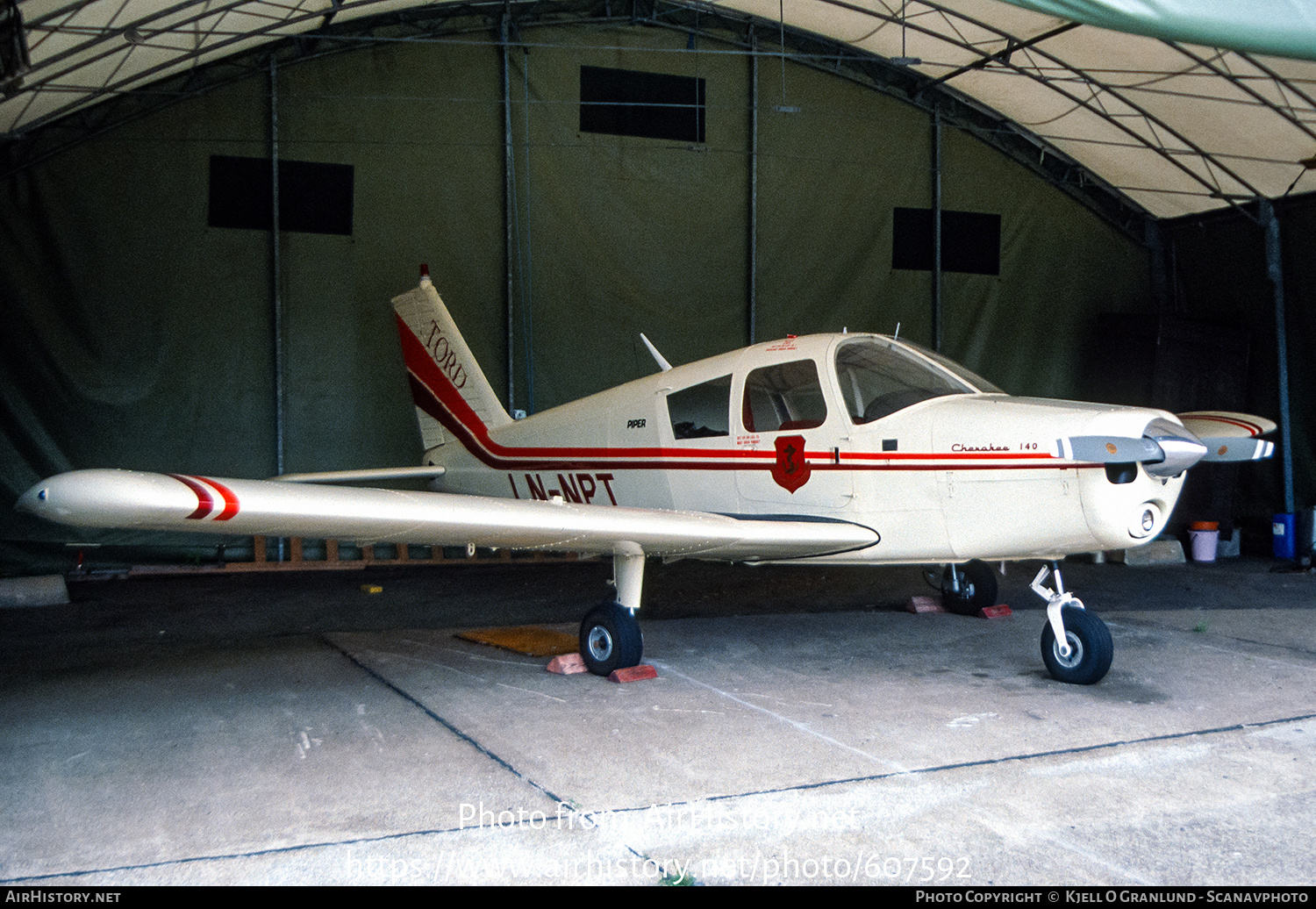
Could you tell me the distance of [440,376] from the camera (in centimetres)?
814

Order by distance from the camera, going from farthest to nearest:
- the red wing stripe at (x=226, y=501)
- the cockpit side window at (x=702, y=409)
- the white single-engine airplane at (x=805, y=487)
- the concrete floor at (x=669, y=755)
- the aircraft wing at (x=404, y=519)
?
the cockpit side window at (x=702, y=409) → the white single-engine airplane at (x=805, y=487) → the red wing stripe at (x=226, y=501) → the aircraft wing at (x=404, y=519) → the concrete floor at (x=669, y=755)

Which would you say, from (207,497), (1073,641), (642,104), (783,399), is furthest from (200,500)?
(642,104)

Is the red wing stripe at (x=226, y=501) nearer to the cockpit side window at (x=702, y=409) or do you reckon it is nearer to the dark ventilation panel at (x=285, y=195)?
Answer: the cockpit side window at (x=702, y=409)

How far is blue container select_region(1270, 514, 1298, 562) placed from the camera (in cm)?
1034

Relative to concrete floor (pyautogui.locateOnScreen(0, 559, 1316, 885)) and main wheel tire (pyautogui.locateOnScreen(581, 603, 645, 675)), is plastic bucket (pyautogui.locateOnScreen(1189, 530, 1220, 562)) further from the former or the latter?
main wheel tire (pyautogui.locateOnScreen(581, 603, 645, 675))

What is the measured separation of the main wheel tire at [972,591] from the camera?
687 centimetres

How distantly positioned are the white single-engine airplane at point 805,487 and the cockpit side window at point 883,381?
0.4 inches

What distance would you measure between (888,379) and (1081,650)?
5.57ft

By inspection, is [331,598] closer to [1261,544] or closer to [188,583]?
[188,583]

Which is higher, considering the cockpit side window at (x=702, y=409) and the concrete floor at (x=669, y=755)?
the cockpit side window at (x=702, y=409)

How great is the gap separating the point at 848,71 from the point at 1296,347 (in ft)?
19.2

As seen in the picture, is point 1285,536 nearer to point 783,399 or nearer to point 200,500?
point 783,399

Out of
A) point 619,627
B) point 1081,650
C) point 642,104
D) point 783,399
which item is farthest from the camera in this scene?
point 642,104

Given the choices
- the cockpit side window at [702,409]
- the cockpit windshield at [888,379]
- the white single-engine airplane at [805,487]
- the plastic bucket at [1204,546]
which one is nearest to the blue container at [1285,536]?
the plastic bucket at [1204,546]
